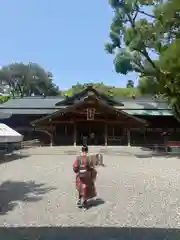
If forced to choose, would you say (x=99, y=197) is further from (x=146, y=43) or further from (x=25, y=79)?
(x=25, y=79)

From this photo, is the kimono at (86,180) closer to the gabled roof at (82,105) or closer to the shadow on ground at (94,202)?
the shadow on ground at (94,202)

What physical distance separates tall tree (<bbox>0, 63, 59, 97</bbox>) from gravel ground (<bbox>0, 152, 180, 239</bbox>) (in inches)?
1909

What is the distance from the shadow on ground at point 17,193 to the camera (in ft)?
32.8

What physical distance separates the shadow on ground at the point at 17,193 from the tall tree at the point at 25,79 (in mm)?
51081

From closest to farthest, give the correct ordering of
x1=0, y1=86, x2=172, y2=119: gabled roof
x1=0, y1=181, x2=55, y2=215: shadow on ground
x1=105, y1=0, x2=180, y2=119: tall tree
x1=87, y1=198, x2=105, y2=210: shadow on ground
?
x1=87, y1=198, x2=105, y2=210: shadow on ground < x1=0, y1=181, x2=55, y2=215: shadow on ground < x1=105, y1=0, x2=180, y2=119: tall tree < x1=0, y1=86, x2=172, y2=119: gabled roof

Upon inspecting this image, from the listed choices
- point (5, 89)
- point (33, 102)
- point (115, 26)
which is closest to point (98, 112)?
point (115, 26)

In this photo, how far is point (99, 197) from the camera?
10508 mm

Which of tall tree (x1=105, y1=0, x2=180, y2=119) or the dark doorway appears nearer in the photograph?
tall tree (x1=105, y1=0, x2=180, y2=119)

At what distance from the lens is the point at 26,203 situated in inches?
396
